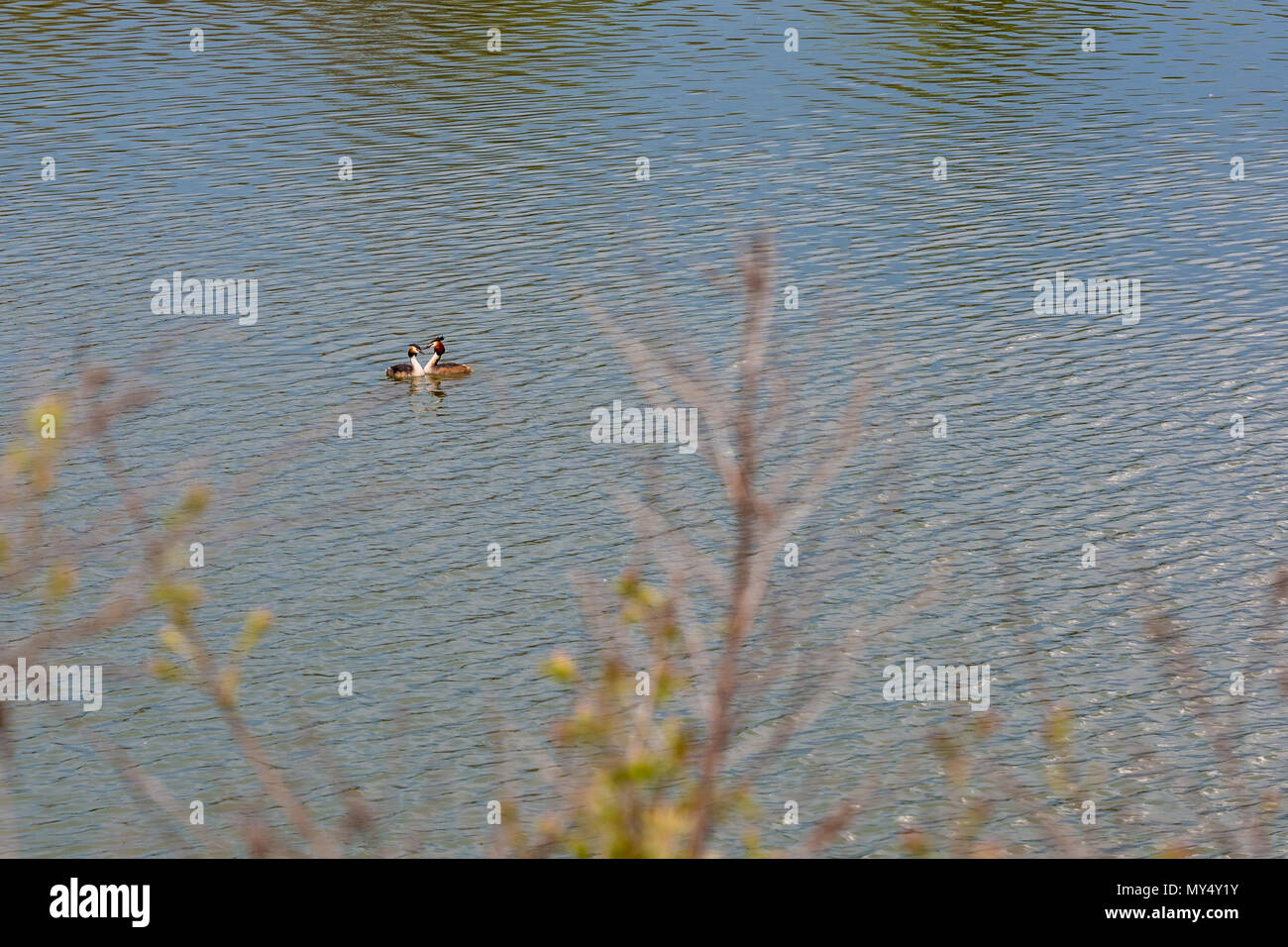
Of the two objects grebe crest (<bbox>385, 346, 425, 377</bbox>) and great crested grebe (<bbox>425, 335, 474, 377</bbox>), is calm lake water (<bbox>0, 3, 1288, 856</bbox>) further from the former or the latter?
great crested grebe (<bbox>425, 335, 474, 377</bbox>)

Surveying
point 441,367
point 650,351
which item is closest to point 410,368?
point 441,367

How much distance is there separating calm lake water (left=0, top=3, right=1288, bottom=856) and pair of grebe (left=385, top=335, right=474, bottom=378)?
0.61 meters

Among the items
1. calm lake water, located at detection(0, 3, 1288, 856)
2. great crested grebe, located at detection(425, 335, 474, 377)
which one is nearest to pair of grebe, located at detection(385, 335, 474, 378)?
great crested grebe, located at detection(425, 335, 474, 377)

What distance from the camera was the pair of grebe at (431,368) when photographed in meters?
40.1

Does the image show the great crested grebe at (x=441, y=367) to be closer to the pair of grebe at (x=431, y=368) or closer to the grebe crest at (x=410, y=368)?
the pair of grebe at (x=431, y=368)

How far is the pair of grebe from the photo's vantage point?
1580 inches

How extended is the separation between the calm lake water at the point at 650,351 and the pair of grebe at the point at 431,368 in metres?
0.61

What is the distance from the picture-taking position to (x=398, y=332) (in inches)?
1705

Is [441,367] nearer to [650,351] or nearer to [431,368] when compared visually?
[431,368]

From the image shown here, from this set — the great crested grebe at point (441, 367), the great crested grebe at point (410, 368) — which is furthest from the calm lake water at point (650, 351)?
the great crested grebe at point (441, 367)

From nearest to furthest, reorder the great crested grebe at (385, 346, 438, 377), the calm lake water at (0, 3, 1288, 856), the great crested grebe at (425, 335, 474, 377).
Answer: the calm lake water at (0, 3, 1288, 856) → the great crested grebe at (385, 346, 438, 377) → the great crested grebe at (425, 335, 474, 377)

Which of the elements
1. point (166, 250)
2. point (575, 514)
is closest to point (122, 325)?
point (166, 250)

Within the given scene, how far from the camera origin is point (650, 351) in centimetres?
3841

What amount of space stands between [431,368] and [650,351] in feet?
16.9
